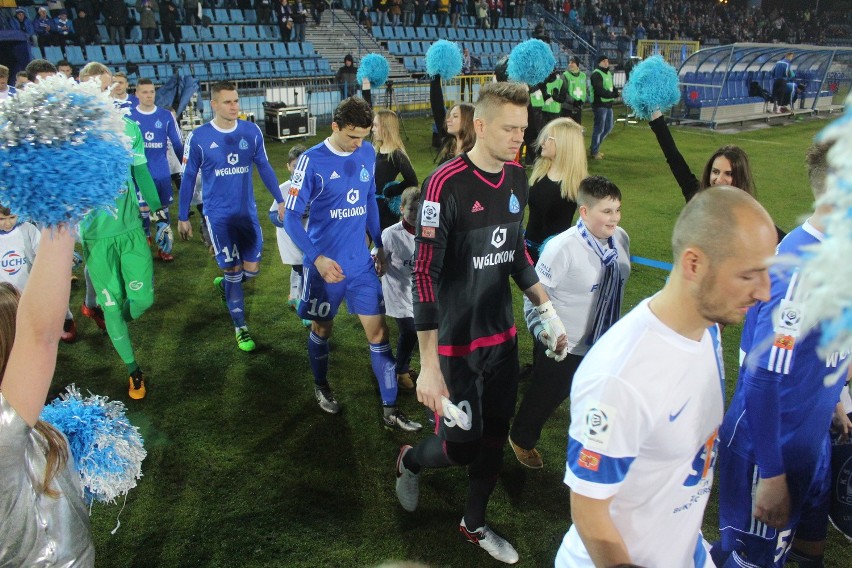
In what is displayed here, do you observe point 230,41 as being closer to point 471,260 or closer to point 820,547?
point 471,260

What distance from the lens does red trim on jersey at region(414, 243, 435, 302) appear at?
304 cm

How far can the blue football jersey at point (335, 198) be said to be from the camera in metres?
4.50

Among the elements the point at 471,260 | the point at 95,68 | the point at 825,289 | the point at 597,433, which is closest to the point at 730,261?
the point at 597,433

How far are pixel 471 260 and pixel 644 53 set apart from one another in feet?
84.2

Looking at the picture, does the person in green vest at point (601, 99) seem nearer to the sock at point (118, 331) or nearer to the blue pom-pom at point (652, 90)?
the blue pom-pom at point (652, 90)

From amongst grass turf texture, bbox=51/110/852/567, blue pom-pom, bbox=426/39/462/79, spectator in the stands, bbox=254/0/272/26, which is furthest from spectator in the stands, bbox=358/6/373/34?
grass turf texture, bbox=51/110/852/567

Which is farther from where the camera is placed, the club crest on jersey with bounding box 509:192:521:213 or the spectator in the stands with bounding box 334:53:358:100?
the spectator in the stands with bounding box 334:53:358:100

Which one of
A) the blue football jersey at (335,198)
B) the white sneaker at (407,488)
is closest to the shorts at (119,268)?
the blue football jersey at (335,198)

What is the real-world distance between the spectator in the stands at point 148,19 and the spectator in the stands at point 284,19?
13.2 feet

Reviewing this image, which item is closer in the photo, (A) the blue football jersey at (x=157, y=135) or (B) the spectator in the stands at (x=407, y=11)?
(A) the blue football jersey at (x=157, y=135)

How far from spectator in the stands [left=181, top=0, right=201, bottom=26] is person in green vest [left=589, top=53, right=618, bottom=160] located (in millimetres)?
12630

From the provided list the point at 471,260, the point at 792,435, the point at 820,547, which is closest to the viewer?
the point at 792,435

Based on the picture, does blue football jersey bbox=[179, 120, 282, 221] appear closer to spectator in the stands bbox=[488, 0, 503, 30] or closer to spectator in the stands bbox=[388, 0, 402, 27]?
spectator in the stands bbox=[388, 0, 402, 27]

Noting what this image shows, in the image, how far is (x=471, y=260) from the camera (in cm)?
319
